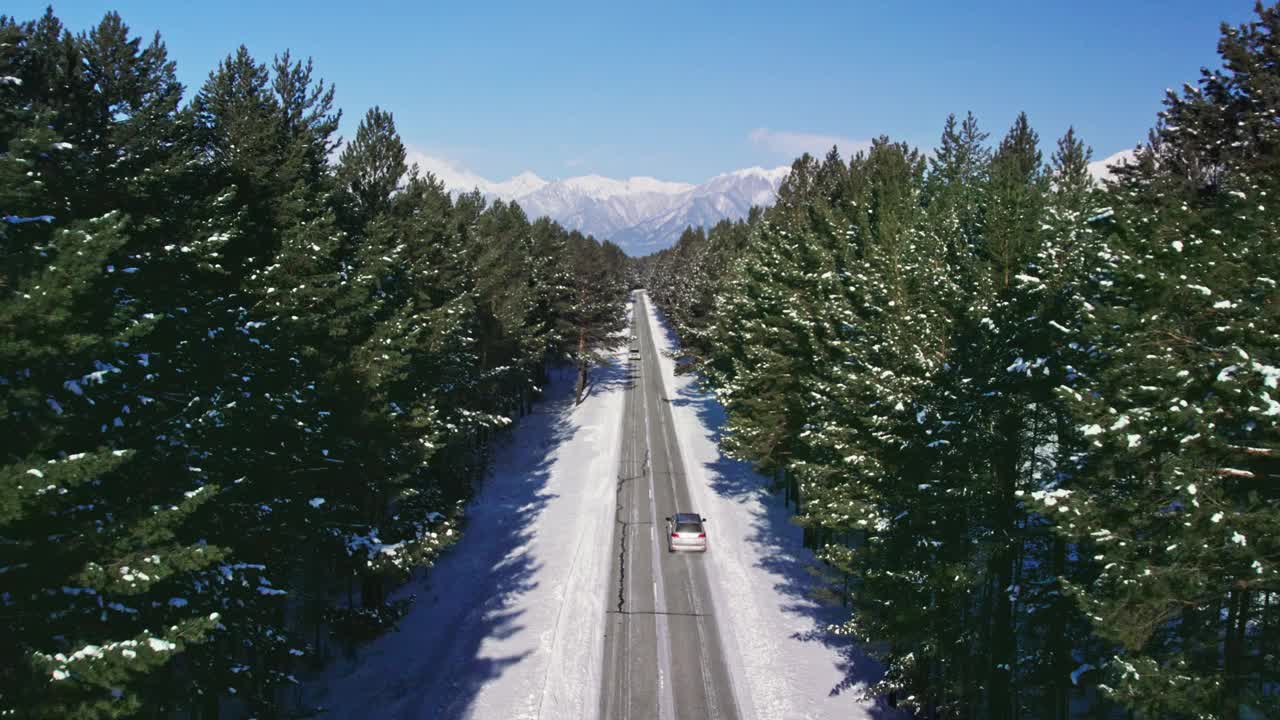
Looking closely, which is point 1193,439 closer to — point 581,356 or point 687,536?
point 687,536

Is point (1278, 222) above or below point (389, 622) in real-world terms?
above

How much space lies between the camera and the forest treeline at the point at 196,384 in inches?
327

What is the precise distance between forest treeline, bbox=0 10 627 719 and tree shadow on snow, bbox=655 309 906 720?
40.3ft

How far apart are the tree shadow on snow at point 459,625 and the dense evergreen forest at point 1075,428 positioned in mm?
10687

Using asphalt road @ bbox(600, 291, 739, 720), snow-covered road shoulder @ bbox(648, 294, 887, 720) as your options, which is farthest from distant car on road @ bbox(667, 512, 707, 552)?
snow-covered road shoulder @ bbox(648, 294, 887, 720)

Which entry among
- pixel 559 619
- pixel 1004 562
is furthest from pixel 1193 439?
pixel 559 619

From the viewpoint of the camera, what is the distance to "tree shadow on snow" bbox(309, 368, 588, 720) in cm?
1958

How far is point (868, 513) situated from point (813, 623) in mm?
9950

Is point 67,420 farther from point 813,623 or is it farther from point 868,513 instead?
point 813,623

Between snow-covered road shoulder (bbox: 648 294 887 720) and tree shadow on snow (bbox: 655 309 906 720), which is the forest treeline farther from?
tree shadow on snow (bbox: 655 309 906 720)

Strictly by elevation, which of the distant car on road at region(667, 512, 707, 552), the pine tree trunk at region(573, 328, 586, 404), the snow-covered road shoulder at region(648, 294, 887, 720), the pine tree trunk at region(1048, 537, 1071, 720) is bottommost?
the snow-covered road shoulder at region(648, 294, 887, 720)

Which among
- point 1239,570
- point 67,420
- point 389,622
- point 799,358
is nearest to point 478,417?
point 389,622

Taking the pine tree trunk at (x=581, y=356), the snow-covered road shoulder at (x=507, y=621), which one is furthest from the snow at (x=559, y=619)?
the pine tree trunk at (x=581, y=356)

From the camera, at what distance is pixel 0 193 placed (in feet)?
28.0
